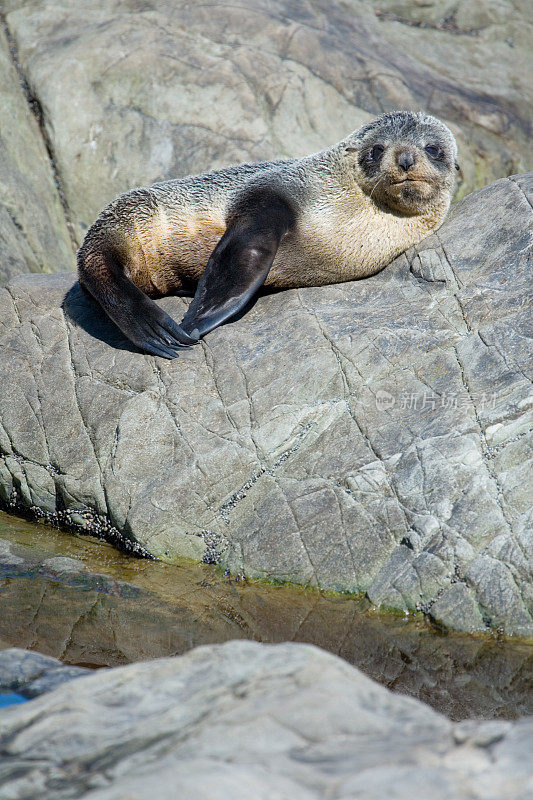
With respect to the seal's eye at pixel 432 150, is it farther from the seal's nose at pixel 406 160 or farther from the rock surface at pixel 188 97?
the rock surface at pixel 188 97

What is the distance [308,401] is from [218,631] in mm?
1549

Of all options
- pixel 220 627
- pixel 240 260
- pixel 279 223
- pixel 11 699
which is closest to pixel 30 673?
pixel 11 699

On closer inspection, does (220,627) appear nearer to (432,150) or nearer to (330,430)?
(330,430)

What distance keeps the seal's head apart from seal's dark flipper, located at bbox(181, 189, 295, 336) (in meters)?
0.70

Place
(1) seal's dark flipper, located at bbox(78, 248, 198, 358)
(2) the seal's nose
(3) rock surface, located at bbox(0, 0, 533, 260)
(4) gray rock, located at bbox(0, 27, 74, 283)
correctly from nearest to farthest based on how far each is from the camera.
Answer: (1) seal's dark flipper, located at bbox(78, 248, 198, 358), (2) the seal's nose, (4) gray rock, located at bbox(0, 27, 74, 283), (3) rock surface, located at bbox(0, 0, 533, 260)

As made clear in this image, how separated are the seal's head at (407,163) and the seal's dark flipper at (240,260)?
702 mm

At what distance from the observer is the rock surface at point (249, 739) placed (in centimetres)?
187

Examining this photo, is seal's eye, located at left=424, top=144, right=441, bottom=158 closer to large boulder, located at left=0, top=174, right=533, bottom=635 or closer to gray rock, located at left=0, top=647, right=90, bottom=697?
large boulder, located at left=0, top=174, right=533, bottom=635

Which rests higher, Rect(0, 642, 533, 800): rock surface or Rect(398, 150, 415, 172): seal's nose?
Rect(398, 150, 415, 172): seal's nose

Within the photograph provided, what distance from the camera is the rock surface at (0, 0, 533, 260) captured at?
368 inches

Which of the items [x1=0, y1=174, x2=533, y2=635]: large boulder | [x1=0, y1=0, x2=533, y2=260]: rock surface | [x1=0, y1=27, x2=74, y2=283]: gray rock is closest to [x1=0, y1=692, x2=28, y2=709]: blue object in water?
[x1=0, y1=174, x2=533, y2=635]: large boulder

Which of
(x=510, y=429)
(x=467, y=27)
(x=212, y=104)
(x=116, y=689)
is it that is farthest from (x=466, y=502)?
(x=467, y=27)

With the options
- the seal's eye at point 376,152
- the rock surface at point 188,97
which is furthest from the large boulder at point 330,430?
the rock surface at point 188,97

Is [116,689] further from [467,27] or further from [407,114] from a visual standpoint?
[467,27]
